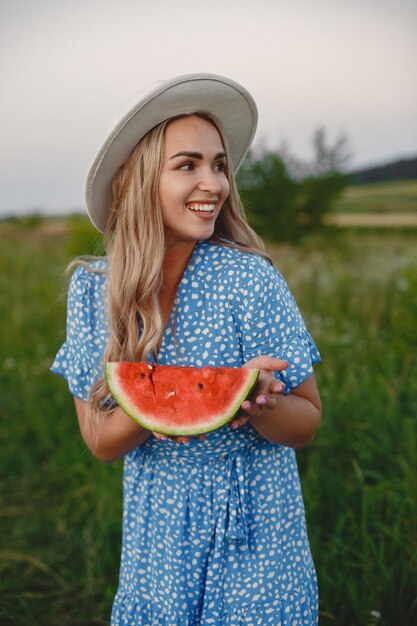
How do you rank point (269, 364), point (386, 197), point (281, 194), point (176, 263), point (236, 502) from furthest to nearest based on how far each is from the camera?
point (281, 194) → point (386, 197) → point (176, 263) → point (236, 502) → point (269, 364)

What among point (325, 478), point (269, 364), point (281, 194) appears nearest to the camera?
point (269, 364)

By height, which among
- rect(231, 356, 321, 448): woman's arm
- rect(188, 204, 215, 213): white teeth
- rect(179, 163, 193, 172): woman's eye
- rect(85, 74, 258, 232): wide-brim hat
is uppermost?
rect(85, 74, 258, 232): wide-brim hat

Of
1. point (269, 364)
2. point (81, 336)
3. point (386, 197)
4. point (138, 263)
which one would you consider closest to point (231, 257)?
point (138, 263)

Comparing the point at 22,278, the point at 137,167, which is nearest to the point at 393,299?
the point at 137,167

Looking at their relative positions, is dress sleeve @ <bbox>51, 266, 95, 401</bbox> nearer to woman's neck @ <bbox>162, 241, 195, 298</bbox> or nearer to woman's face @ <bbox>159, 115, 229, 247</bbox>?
woman's neck @ <bbox>162, 241, 195, 298</bbox>

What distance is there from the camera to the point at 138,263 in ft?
5.97

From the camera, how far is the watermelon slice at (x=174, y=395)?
5.23 ft

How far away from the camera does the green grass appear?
21.1ft

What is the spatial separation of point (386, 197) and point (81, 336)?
577 centimetres

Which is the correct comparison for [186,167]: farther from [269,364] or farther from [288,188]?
[288,188]

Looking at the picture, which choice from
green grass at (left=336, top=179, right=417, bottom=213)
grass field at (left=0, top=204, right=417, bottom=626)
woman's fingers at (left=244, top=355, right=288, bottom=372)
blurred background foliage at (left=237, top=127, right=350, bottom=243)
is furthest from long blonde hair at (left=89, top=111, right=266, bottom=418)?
blurred background foliage at (left=237, top=127, right=350, bottom=243)

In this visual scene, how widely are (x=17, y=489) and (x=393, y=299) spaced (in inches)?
127

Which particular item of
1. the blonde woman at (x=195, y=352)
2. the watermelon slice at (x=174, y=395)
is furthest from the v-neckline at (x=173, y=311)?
the watermelon slice at (x=174, y=395)

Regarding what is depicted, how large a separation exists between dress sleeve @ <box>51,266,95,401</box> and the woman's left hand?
0.61m
